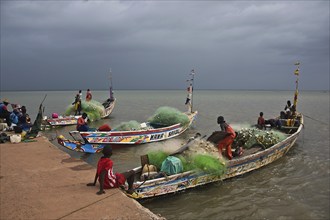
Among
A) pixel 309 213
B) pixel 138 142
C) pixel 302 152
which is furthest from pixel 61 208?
pixel 302 152

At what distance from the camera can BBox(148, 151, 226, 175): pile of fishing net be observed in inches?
296

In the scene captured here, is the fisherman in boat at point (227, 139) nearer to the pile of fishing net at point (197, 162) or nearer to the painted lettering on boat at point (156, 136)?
the pile of fishing net at point (197, 162)

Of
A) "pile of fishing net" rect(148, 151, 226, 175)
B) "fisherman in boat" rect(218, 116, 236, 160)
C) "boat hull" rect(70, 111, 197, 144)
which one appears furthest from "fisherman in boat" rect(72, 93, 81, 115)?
"fisherman in boat" rect(218, 116, 236, 160)

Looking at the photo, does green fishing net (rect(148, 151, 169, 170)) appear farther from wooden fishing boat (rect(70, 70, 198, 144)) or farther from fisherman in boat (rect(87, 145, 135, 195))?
wooden fishing boat (rect(70, 70, 198, 144))

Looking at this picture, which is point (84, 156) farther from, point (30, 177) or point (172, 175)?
point (172, 175)

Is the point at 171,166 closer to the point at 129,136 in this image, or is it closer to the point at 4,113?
the point at 129,136

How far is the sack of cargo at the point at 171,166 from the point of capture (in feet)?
23.3

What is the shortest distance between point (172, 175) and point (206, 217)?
4.66 ft

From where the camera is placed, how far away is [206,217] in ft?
21.9

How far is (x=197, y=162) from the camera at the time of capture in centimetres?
754

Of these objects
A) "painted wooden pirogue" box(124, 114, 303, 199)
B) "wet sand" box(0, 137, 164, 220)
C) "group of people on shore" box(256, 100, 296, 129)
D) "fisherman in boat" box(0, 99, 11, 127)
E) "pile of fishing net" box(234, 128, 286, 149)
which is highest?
"fisherman in boat" box(0, 99, 11, 127)

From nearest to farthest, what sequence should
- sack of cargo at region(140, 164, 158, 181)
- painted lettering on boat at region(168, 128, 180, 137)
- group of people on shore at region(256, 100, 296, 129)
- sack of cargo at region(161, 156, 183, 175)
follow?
1. sack of cargo at region(140, 164, 158, 181)
2. sack of cargo at region(161, 156, 183, 175)
3. group of people on shore at region(256, 100, 296, 129)
4. painted lettering on boat at region(168, 128, 180, 137)

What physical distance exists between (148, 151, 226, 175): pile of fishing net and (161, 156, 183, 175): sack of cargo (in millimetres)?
311

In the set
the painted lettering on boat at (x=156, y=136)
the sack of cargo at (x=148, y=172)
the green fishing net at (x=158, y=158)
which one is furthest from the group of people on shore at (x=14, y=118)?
the sack of cargo at (x=148, y=172)
